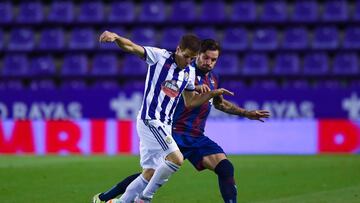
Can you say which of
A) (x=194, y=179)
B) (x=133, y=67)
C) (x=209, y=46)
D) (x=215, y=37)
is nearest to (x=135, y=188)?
(x=209, y=46)

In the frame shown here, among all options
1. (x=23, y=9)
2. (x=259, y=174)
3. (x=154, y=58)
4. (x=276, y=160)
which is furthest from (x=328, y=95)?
(x=154, y=58)

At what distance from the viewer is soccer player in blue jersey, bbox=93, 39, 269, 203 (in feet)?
25.3

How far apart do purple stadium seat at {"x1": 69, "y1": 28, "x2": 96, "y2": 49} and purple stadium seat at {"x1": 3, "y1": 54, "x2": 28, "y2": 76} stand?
1334mm

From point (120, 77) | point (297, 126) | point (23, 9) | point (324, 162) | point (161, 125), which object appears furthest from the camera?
point (23, 9)

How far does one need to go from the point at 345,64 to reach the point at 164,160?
13.8 metres

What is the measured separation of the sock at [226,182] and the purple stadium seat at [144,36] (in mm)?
13532

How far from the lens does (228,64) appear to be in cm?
2080

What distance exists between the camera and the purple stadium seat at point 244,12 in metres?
21.7

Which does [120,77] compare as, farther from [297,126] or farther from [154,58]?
[154,58]

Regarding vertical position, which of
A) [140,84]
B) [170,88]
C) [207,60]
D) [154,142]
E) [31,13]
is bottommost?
[140,84]

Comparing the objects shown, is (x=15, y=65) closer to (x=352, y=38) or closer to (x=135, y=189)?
(x=352, y=38)

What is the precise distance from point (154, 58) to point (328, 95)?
11.0 m

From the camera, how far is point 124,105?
1836 cm

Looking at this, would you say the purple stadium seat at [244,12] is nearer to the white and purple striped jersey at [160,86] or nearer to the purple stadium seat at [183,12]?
the purple stadium seat at [183,12]
